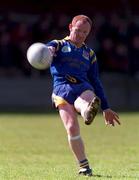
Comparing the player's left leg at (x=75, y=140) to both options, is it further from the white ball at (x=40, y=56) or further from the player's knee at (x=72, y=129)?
the white ball at (x=40, y=56)

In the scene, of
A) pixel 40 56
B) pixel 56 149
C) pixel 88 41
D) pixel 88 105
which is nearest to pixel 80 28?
pixel 40 56

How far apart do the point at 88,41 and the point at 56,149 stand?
11311 millimetres

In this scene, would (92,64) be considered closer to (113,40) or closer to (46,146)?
(46,146)

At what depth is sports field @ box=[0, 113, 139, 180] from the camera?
37.0 feet

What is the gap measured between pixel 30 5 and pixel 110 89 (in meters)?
4.83

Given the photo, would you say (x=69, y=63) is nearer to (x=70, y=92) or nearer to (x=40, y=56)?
(x=70, y=92)

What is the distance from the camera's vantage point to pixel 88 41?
1008 inches

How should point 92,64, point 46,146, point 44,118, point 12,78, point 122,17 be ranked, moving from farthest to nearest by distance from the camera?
point 122,17, point 12,78, point 44,118, point 46,146, point 92,64

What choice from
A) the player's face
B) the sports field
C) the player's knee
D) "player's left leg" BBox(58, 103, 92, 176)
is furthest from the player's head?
the sports field

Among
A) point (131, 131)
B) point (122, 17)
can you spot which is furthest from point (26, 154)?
point (122, 17)

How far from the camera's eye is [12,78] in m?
25.5

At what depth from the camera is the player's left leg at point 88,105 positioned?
10586 millimetres

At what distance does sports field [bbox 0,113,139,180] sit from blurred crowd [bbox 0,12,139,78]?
446 cm

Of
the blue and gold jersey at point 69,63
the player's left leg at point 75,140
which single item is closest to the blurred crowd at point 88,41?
the blue and gold jersey at point 69,63
